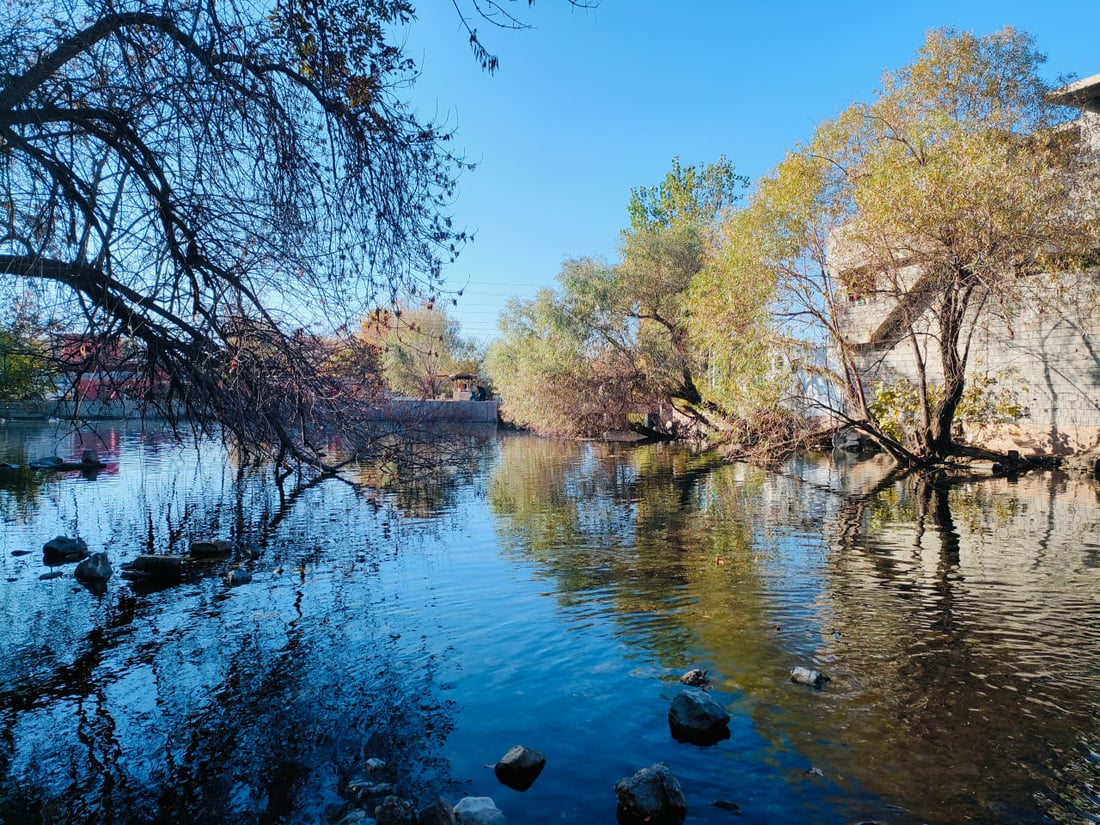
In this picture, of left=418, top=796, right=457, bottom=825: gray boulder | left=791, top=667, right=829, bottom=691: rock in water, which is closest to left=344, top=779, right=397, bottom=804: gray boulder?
left=418, top=796, right=457, bottom=825: gray boulder

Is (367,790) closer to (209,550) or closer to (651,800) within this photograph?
(651,800)

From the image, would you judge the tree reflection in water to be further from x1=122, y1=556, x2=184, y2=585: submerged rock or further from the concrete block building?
the concrete block building

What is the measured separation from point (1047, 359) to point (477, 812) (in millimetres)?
21803

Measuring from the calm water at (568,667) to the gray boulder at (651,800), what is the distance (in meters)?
0.12

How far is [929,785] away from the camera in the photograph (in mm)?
4039

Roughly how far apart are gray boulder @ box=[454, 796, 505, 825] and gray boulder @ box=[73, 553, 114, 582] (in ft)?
23.7

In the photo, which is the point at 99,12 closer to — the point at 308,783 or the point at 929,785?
the point at 308,783

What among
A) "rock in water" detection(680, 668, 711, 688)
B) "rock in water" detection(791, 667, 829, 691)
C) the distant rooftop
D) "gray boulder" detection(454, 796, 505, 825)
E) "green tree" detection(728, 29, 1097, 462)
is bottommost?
"gray boulder" detection(454, 796, 505, 825)

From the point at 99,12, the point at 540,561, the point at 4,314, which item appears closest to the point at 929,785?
the point at 540,561

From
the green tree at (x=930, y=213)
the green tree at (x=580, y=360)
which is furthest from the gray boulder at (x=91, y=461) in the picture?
the green tree at (x=930, y=213)

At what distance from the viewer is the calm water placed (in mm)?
4105

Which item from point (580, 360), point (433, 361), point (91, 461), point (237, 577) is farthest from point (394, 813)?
point (433, 361)

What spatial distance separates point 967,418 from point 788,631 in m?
18.1

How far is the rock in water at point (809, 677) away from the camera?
5371mm
